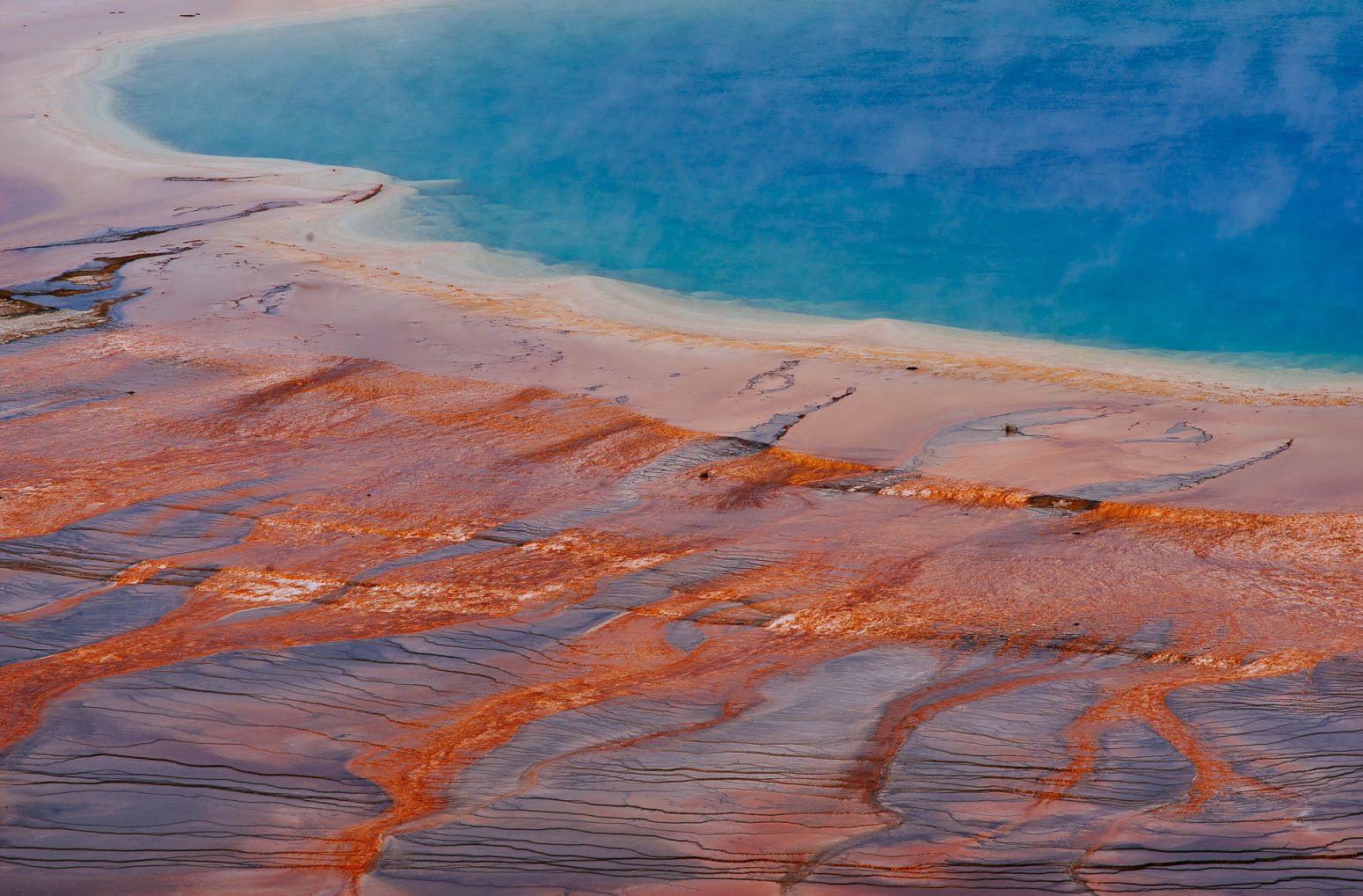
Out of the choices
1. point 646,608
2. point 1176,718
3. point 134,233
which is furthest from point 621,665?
point 134,233

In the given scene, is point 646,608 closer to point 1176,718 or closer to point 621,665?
point 621,665

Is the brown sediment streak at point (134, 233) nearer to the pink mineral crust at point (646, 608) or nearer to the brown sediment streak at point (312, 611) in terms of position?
the pink mineral crust at point (646, 608)

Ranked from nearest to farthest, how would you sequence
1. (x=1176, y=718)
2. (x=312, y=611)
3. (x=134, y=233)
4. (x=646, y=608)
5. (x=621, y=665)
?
(x=1176, y=718)
(x=621, y=665)
(x=312, y=611)
(x=646, y=608)
(x=134, y=233)

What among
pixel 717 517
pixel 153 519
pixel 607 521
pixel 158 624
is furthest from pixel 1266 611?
pixel 153 519

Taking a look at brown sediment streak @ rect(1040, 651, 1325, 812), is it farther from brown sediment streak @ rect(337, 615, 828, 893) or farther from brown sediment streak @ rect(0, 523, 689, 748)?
brown sediment streak @ rect(0, 523, 689, 748)

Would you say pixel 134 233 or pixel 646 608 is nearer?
pixel 646 608

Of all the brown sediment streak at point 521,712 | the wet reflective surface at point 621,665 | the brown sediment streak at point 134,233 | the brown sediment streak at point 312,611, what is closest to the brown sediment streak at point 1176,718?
the wet reflective surface at point 621,665

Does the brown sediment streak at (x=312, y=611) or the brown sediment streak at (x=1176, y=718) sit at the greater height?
the brown sediment streak at (x=312, y=611)

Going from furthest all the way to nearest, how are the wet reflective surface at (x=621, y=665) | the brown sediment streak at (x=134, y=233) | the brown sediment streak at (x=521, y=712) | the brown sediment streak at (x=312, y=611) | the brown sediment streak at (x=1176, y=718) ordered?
the brown sediment streak at (x=134, y=233) → the brown sediment streak at (x=312, y=611) → the brown sediment streak at (x=1176, y=718) → the brown sediment streak at (x=521, y=712) → the wet reflective surface at (x=621, y=665)

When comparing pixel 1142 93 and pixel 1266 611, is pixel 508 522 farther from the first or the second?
pixel 1142 93
